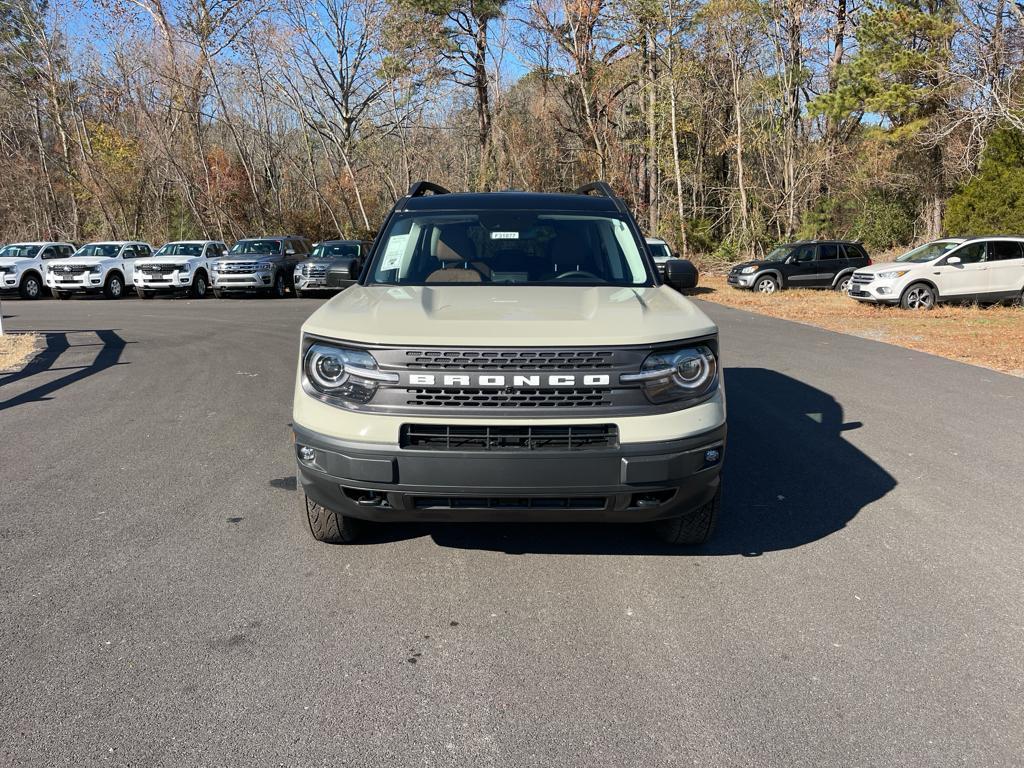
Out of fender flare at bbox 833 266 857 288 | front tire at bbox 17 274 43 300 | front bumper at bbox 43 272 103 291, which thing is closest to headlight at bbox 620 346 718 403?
fender flare at bbox 833 266 857 288

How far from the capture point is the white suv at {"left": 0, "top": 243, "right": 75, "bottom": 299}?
A: 2519cm

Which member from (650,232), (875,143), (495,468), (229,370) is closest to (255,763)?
(495,468)

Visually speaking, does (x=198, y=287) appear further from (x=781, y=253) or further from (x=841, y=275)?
(x=841, y=275)

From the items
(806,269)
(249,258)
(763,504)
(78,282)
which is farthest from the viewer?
(806,269)

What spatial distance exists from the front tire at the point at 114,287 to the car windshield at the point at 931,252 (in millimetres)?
23065

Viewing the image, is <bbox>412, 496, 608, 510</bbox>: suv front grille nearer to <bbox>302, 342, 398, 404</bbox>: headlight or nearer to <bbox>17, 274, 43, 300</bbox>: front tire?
<bbox>302, 342, 398, 404</bbox>: headlight

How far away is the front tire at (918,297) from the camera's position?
726 inches

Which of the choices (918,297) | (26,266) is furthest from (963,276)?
(26,266)

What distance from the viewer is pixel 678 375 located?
3596mm

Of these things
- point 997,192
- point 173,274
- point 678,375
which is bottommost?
point 678,375

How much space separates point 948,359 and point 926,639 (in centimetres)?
931

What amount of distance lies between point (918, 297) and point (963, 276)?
1.07 m

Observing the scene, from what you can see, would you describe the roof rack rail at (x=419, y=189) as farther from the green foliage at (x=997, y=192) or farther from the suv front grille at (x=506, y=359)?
the green foliage at (x=997, y=192)

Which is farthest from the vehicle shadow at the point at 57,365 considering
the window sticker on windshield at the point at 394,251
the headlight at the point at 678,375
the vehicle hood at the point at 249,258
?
the vehicle hood at the point at 249,258
